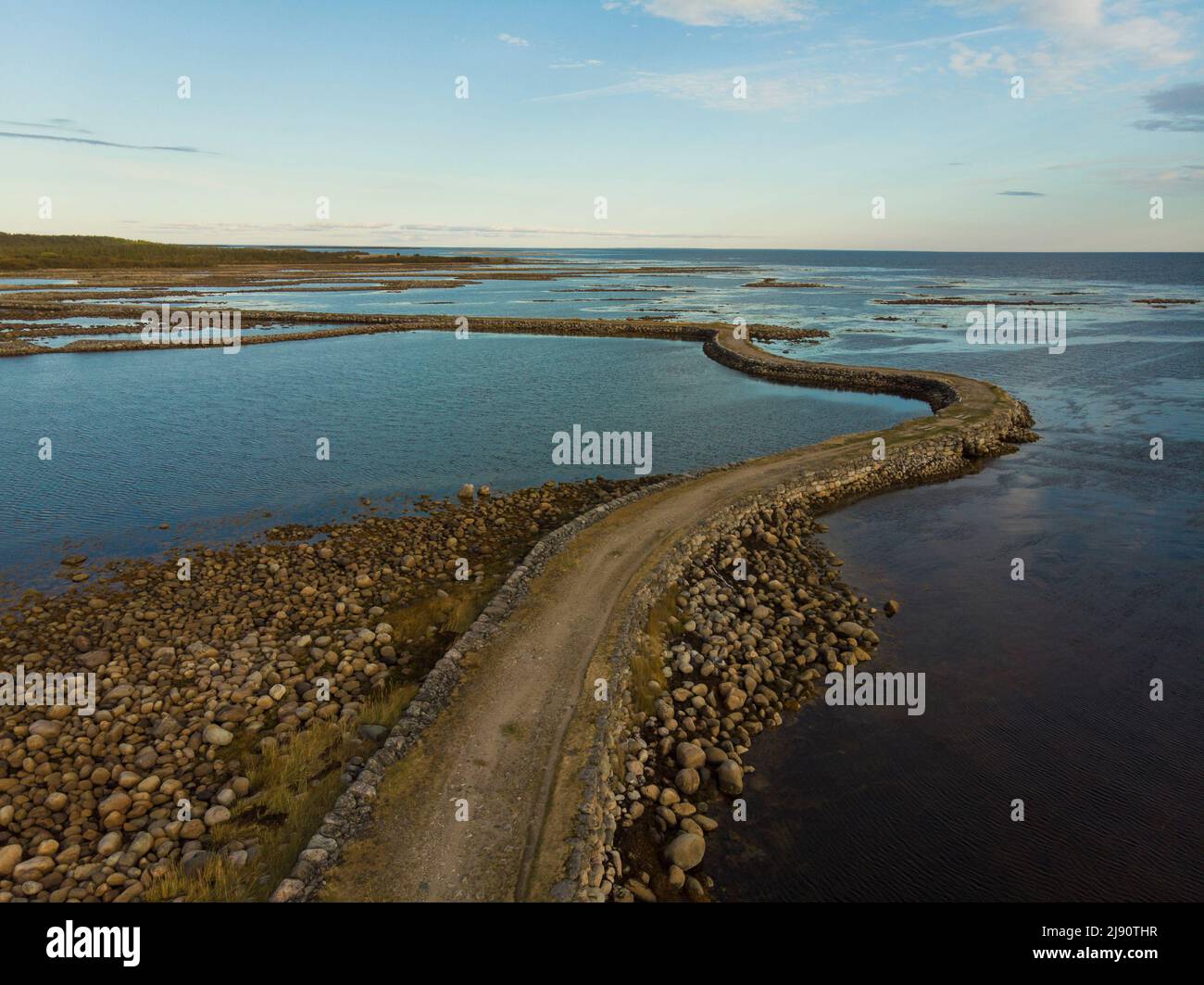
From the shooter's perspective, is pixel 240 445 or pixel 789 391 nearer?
pixel 240 445

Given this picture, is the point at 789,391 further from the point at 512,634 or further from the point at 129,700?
the point at 129,700

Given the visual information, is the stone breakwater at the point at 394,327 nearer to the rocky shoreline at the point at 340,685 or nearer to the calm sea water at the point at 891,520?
the calm sea water at the point at 891,520

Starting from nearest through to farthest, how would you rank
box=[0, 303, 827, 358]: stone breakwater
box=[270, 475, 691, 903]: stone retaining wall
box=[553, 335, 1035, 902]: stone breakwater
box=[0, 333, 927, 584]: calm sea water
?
box=[270, 475, 691, 903]: stone retaining wall, box=[553, 335, 1035, 902]: stone breakwater, box=[0, 333, 927, 584]: calm sea water, box=[0, 303, 827, 358]: stone breakwater

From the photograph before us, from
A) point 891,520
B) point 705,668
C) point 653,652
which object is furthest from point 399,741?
point 891,520

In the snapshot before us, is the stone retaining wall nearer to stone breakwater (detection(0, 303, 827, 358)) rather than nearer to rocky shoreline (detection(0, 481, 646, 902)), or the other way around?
rocky shoreline (detection(0, 481, 646, 902))

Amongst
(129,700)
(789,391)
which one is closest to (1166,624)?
(129,700)

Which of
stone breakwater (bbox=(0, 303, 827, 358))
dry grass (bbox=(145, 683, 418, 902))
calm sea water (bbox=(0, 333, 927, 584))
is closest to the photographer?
dry grass (bbox=(145, 683, 418, 902))

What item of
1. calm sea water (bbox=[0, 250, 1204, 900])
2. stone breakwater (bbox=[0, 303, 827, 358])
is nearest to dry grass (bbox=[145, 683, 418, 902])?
calm sea water (bbox=[0, 250, 1204, 900])
